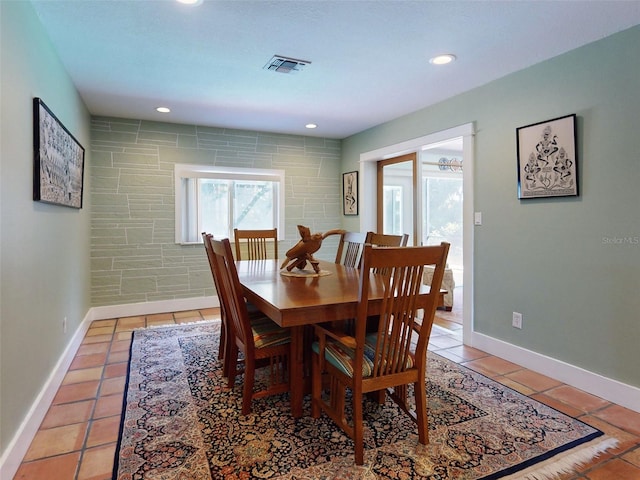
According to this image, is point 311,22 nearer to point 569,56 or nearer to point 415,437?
point 569,56

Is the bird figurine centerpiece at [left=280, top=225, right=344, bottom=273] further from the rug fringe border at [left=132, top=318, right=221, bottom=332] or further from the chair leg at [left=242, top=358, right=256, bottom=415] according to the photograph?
the rug fringe border at [left=132, top=318, right=221, bottom=332]

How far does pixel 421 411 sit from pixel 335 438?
455mm

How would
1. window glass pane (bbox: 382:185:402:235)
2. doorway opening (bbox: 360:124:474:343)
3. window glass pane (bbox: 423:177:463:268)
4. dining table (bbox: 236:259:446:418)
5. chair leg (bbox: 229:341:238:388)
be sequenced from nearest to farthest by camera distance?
dining table (bbox: 236:259:446:418) < chair leg (bbox: 229:341:238:388) < doorway opening (bbox: 360:124:474:343) < window glass pane (bbox: 382:185:402:235) < window glass pane (bbox: 423:177:463:268)

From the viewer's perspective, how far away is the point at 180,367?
285 centimetres

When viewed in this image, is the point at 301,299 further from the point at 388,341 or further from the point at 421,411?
the point at 421,411

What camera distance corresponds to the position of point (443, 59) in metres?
2.69

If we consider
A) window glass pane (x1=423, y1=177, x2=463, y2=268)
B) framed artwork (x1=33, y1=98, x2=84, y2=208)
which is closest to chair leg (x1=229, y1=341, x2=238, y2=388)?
framed artwork (x1=33, y1=98, x2=84, y2=208)

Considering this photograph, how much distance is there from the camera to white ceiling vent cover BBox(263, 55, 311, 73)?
2723 mm

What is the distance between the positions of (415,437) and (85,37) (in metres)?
3.08

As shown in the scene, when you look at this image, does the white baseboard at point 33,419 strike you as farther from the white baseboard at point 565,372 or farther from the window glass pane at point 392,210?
the window glass pane at point 392,210

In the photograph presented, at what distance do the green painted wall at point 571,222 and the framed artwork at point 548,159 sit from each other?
5 centimetres

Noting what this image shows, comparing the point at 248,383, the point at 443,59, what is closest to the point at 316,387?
the point at 248,383

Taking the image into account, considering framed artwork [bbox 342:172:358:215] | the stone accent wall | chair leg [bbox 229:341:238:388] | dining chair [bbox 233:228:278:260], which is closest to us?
chair leg [bbox 229:341:238:388]

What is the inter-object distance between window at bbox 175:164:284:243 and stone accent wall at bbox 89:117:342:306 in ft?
0.35
